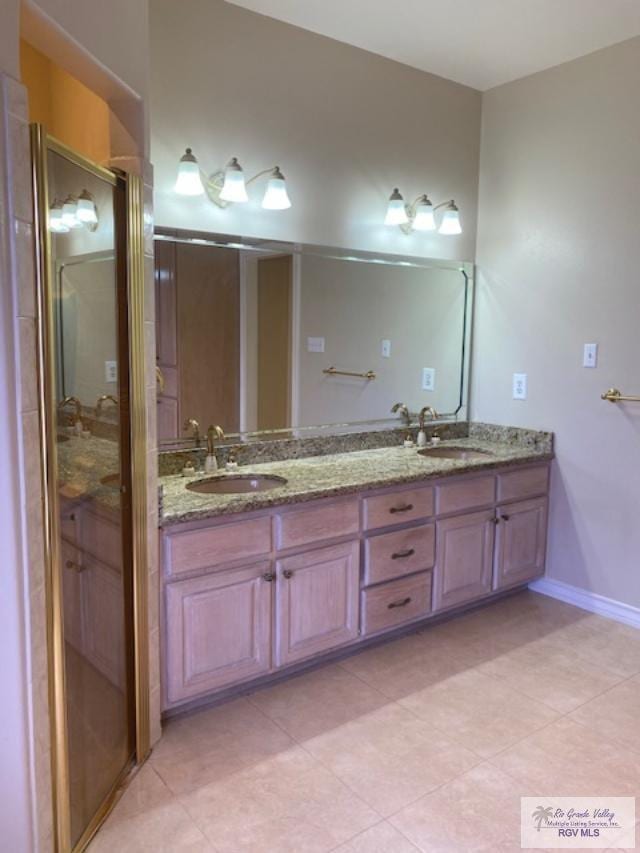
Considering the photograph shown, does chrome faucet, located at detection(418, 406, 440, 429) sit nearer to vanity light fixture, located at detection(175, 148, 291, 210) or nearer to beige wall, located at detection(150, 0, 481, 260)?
beige wall, located at detection(150, 0, 481, 260)

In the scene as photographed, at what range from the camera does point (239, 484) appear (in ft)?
8.50

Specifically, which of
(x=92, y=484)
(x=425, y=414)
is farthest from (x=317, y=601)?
(x=425, y=414)

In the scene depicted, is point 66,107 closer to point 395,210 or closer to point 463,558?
point 395,210

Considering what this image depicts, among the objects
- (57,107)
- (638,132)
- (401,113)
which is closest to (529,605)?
(638,132)

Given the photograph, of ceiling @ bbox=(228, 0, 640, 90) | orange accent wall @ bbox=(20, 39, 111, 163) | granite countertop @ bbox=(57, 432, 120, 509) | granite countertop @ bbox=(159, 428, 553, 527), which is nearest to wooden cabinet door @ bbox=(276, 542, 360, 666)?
granite countertop @ bbox=(159, 428, 553, 527)

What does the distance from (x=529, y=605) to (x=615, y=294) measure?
1513 mm

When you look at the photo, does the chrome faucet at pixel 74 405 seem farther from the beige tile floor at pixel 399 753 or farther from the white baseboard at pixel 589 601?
the white baseboard at pixel 589 601

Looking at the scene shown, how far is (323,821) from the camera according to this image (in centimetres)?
180

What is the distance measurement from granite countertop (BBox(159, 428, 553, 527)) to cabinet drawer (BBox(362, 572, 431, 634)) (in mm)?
434

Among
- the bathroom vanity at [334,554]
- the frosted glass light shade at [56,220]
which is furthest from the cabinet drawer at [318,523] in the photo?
the frosted glass light shade at [56,220]

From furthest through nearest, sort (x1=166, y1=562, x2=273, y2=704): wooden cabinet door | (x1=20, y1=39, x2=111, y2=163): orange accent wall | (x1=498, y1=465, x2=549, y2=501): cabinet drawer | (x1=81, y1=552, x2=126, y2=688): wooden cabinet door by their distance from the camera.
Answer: (x1=498, y1=465, x2=549, y2=501): cabinet drawer, (x1=166, y1=562, x2=273, y2=704): wooden cabinet door, (x1=20, y1=39, x2=111, y2=163): orange accent wall, (x1=81, y1=552, x2=126, y2=688): wooden cabinet door

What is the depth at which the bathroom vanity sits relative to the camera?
2.16 metres

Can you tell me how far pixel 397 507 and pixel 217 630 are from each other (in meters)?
0.87

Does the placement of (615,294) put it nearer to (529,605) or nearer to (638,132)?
(638,132)
